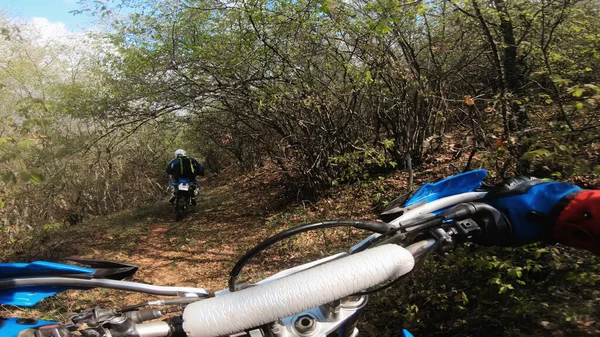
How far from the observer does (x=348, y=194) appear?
7.55m

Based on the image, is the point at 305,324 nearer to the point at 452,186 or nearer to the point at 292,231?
the point at 292,231

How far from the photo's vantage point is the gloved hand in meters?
1.42

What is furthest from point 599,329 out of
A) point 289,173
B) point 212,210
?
point 212,210

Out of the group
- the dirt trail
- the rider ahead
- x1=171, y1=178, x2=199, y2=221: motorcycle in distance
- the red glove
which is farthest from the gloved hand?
the rider ahead

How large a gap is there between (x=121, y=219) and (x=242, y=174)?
539cm

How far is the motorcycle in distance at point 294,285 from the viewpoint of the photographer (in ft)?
3.44

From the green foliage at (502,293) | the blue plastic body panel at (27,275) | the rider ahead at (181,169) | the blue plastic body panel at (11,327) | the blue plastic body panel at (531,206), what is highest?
the rider ahead at (181,169)

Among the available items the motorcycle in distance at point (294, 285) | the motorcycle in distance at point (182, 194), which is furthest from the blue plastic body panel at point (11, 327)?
the motorcycle in distance at point (182, 194)

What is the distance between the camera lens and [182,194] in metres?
9.61

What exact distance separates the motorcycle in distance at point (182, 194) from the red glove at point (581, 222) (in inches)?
353

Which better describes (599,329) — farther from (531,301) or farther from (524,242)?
(524,242)

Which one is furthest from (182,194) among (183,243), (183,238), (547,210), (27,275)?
(547,210)

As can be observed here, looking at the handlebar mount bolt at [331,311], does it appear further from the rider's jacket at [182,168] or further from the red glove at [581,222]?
the rider's jacket at [182,168]

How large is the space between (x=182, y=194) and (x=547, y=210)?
8990mm
